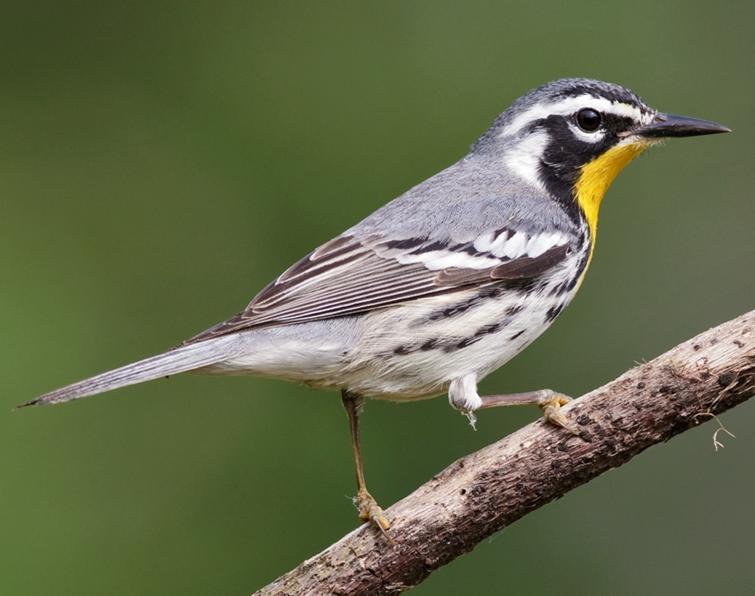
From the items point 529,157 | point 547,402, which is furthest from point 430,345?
point 529,157

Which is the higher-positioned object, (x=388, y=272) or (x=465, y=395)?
(x=388, y=272)

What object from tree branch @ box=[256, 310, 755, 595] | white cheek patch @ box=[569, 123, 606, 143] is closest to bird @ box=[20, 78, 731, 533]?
white cheek patch @ box=[569, 123, 606, 143]

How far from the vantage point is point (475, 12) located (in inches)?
340

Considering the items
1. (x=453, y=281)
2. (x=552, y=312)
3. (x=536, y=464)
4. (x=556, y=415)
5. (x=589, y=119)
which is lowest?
(x=536, y=464)

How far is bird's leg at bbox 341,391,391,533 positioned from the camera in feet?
14.8

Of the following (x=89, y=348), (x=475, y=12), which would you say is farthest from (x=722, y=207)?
(x=89, y=348)

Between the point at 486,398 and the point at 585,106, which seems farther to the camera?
the point at 585,106

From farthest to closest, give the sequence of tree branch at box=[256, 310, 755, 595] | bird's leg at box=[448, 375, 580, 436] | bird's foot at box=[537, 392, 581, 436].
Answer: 1. bird's leg at box=[448, 375, 580, 436]
2. bird's foot at box=[537, 392, 581, 436]
3. tree branch at box=[256, 310, 755, 595]

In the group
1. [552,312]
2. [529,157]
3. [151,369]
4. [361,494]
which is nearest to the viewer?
[151,369]

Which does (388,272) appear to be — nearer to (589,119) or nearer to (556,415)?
(556,415)

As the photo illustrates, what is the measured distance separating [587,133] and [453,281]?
1.19m

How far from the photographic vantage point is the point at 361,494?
5.00 meters

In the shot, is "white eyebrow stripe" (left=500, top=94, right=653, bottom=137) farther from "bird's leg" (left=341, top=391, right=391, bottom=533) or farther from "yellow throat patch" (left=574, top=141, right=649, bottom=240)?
"bird's leg" (left=341, top=391, right=391, bottom=533)

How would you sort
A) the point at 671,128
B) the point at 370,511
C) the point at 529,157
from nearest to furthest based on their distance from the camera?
the point at 370,511 < the point at 671,128 < the point at 529,157
